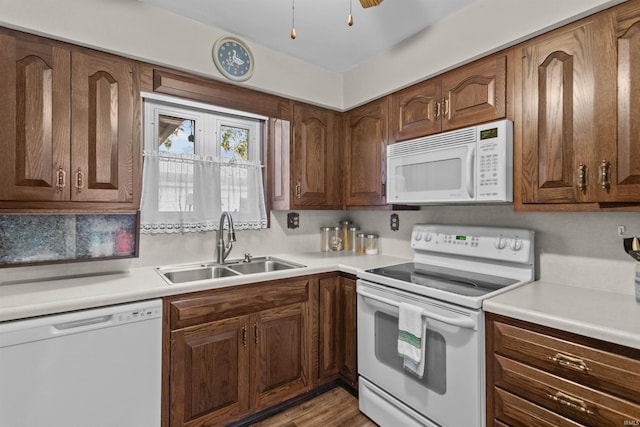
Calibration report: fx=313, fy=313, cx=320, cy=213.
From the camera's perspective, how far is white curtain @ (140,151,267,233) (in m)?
2.03

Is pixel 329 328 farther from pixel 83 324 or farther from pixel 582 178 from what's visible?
pixel 582 178

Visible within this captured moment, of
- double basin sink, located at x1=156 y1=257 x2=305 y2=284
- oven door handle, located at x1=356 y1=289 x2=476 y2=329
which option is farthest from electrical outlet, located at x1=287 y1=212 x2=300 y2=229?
oven door handle, located at x1=356 y1=289 x2=476 y2=329

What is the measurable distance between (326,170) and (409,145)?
30.1 inches

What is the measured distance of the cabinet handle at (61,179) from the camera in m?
1.52

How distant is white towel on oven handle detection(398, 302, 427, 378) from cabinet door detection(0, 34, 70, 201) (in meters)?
1.80

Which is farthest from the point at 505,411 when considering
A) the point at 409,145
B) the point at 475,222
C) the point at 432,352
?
the point at 409,145

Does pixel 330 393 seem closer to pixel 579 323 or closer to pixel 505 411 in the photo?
pixel 505 411

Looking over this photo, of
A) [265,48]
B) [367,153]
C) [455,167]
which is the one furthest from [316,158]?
[455,167]

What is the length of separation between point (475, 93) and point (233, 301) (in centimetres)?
178

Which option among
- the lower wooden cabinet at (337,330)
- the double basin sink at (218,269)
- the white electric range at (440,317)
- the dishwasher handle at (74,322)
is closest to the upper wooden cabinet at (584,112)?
the white electric range at (440,317)

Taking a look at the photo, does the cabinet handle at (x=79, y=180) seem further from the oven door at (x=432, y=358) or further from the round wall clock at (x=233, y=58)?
the oven door at (x=432, y=358)

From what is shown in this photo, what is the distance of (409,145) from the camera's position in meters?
2.03

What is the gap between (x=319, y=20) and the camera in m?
1.90

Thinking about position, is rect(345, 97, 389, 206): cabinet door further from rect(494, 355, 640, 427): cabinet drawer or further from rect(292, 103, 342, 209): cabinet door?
rect(494, 355, 640, 427): cabinet drawer
